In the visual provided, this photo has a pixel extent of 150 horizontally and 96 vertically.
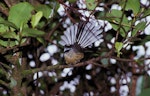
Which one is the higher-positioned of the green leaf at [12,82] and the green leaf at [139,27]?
the green leaf at [139,27]

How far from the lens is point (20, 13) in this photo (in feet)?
1.98

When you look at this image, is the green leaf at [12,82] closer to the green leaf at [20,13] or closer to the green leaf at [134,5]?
the green leaf at [20,13]

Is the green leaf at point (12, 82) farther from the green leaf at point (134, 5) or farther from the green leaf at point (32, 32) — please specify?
the green leaf at point (134, 5)

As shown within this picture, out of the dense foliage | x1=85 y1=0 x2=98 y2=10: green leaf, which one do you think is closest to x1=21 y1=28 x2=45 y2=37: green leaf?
the dense foliage

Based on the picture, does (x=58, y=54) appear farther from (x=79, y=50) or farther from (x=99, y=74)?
(x=79, y=50)

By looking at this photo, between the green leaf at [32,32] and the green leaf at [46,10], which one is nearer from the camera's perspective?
the green leaf at [32,32]

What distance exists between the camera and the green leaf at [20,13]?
0.60 metres

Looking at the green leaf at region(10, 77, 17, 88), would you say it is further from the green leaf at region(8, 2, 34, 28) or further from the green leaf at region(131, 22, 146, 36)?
the green leaf at region(131, 22, 146, 36)

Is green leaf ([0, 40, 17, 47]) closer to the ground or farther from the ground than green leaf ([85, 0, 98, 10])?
closer to the ground

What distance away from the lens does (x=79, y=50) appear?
66 centimetres

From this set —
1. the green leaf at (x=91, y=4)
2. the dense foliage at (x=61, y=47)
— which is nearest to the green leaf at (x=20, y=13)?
the dense foliage at (x=61, y=47)

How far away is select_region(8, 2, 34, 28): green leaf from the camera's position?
0.60 metres

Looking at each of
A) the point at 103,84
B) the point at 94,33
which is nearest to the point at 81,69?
the point at 103,84

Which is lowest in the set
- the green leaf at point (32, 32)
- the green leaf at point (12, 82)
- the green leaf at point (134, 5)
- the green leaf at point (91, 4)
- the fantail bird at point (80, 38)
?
the green leaf at point (12, 82)
